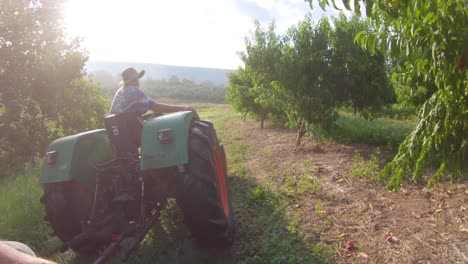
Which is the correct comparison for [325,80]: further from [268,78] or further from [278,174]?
[278,174]

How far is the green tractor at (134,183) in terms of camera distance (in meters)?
3.16

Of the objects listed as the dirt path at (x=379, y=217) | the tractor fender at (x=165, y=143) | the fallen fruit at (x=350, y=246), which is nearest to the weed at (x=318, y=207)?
the dirt path at (x=379, y=217)

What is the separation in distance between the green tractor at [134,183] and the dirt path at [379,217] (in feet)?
3.88

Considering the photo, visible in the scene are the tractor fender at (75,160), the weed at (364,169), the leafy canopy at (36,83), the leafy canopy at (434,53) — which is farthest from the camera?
the leafy canopy at (36,83)

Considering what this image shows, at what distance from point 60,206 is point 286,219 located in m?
2.42

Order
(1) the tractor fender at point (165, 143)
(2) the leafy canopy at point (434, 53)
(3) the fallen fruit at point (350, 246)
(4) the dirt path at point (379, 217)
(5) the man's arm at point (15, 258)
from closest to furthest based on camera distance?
(5) the man's arm at point (15, 258)
(2) the leafy canopy at point (434, 53)
(1) the tractor fender at point (165, 143)
(4) the dirt path at point (379, 217)
(3) the fallen fruit at point (350, 246)

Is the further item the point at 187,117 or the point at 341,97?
the point at 341,97

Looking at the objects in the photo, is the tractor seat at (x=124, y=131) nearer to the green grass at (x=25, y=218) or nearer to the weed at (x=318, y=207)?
the green grass at (x=25, y=218)

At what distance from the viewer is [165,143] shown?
10.4 ft

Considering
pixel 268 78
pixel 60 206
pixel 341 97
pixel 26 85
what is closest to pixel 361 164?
pixel 341 97

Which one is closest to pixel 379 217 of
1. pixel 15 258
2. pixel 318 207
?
pixel 318 207

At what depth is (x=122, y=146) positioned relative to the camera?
3584 mm

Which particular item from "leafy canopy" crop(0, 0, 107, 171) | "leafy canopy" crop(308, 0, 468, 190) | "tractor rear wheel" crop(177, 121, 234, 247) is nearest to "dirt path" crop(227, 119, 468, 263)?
"leafy canopy" crop(308, 0, 468, 190)

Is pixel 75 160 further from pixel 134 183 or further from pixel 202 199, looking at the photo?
pixel 202 199
